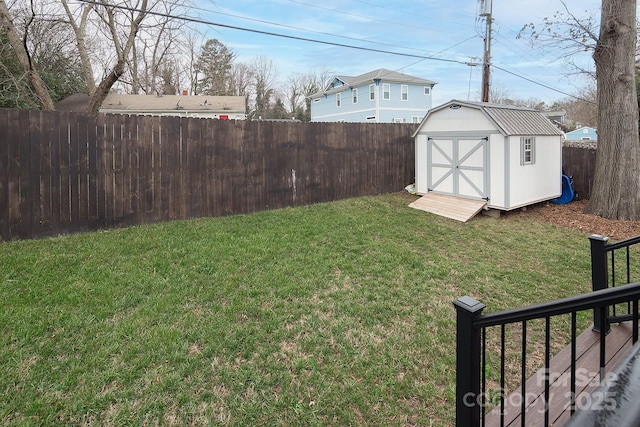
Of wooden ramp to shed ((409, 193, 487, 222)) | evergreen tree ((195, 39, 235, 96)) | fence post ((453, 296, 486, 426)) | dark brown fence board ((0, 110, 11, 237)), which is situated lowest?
fence post ((453, 296, 486, 426))

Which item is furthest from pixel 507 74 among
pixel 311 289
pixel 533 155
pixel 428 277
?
pixel 311 289

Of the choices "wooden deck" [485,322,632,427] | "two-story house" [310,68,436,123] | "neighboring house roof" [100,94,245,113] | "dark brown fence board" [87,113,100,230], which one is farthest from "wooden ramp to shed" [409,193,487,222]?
"two-story house" [310,68,436,123]

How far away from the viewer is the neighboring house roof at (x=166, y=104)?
57.7 ft

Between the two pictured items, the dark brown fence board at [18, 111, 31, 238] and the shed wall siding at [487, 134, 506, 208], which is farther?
the shed wall siding at [487, 134, 506, 208]

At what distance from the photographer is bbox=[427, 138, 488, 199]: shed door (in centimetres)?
737

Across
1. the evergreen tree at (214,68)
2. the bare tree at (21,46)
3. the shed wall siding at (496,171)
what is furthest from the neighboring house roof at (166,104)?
the shed wall siding at (496,171)

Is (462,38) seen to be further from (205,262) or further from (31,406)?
(31,406)

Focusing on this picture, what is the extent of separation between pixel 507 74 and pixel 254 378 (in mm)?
17334

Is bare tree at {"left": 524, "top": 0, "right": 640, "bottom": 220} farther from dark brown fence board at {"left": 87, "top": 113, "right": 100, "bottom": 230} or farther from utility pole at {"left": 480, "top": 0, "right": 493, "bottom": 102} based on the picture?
dark brown fence board at {"left": 87, "top": 113, "right": 100, "bottom": 230}

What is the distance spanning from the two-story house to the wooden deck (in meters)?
20.3

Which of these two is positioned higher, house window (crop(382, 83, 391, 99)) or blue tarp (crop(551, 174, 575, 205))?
Result: house window (crop(382, 83, 391, 99))

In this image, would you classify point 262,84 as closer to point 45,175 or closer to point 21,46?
point 21,46

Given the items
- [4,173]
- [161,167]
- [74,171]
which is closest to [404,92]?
[161,167]

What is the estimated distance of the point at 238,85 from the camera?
103ft
